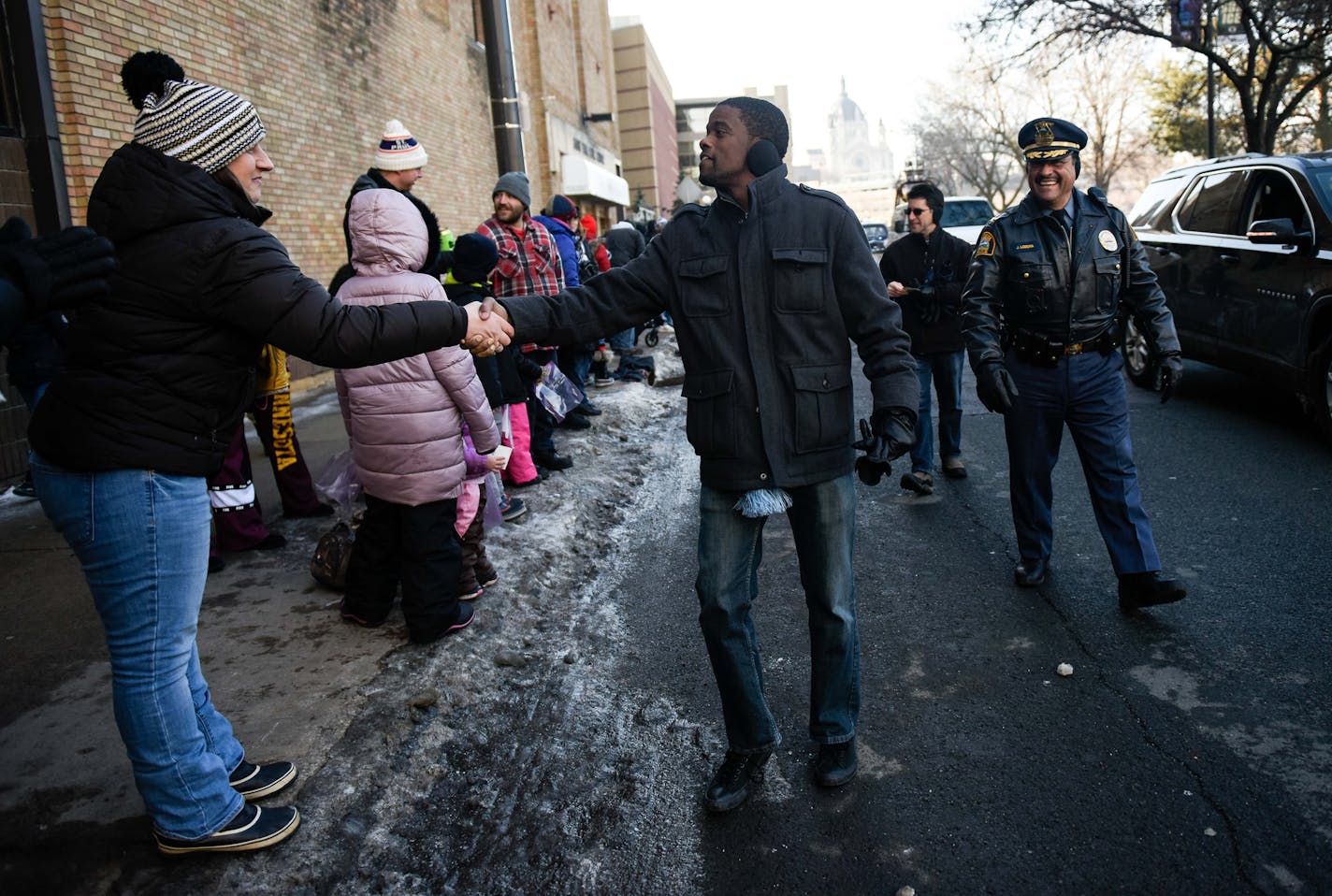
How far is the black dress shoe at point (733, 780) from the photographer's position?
10.4 ft

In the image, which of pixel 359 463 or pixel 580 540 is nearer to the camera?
pixel 359 463

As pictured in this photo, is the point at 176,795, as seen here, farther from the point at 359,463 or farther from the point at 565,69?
the point at 565,69

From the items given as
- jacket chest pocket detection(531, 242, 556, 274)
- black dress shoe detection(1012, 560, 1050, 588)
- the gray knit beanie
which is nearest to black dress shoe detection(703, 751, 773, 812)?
black dress shoe detection(1012, 560, 1050, 588)

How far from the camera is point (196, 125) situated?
2.65 metres

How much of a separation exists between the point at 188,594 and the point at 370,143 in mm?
13129

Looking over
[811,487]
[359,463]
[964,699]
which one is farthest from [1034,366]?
[359,463]

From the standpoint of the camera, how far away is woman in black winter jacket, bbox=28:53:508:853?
2545 millimetres

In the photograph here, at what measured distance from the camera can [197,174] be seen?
2605mm

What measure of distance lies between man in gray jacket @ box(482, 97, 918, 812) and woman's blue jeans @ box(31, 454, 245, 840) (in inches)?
46.3

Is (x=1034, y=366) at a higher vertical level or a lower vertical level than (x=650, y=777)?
higher

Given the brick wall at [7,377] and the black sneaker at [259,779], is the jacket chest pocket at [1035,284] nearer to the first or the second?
the black sneaker at [259,779]

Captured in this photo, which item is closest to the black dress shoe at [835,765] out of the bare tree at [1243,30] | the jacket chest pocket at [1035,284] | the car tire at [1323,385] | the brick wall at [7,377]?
the jacket chest pocket at [1035,284]

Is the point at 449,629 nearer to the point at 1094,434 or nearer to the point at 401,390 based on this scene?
the point at 401,390

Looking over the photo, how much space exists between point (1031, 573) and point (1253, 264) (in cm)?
448
